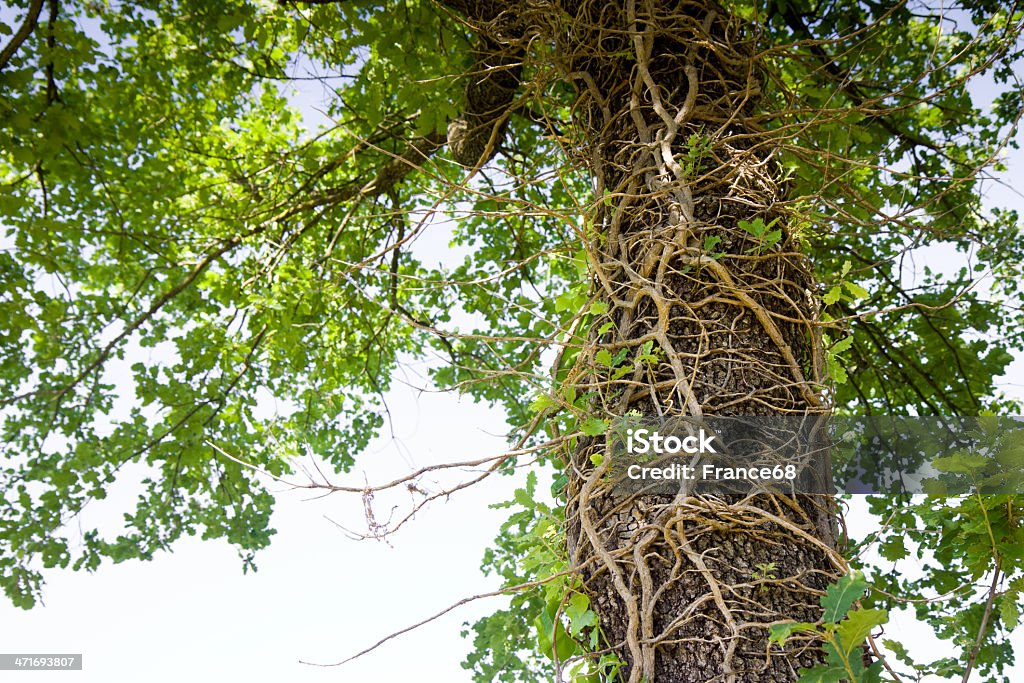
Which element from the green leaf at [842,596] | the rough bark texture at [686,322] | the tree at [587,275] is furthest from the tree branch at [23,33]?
the green leaf at [842,596]

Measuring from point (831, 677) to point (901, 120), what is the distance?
3309mm

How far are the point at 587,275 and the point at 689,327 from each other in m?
0.30

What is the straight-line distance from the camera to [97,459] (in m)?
3.74

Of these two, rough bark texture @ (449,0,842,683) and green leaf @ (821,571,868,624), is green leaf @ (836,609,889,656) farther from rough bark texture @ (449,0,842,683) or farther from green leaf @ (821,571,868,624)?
rough bark texture @ (449,0,842,683)

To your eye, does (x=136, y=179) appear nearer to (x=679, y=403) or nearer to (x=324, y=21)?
(x=324, y=21)

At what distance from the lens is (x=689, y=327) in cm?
145

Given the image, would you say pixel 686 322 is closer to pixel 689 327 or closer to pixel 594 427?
pixel 689 327

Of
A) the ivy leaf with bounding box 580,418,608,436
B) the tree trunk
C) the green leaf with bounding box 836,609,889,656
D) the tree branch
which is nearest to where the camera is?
the green leaf with bounding box 836,609,889,656

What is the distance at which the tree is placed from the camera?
126cm

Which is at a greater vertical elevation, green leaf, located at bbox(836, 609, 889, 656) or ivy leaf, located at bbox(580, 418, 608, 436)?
ivy leaf, located at bbox(580, 418, 608, 436)

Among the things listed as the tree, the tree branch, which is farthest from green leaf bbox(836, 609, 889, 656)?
the tree branch

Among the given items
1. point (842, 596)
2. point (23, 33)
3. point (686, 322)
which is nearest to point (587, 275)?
point (686, 322)

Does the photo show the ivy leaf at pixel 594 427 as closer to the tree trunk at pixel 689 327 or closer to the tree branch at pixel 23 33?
the tree trunk at pixel 689 327

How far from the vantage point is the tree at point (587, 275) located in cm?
126
